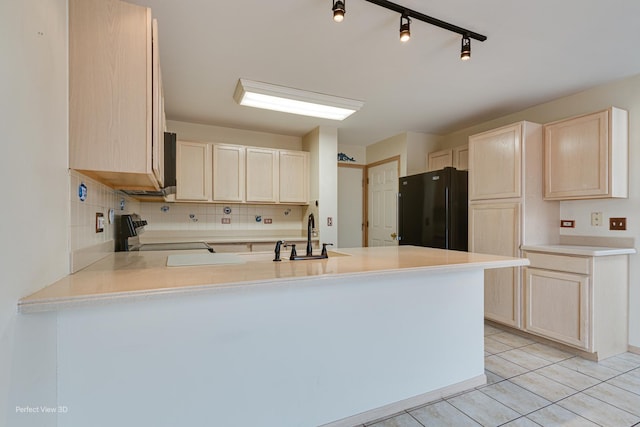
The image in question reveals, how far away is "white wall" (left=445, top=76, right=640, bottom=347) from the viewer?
2.57 m

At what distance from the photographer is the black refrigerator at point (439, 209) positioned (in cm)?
345

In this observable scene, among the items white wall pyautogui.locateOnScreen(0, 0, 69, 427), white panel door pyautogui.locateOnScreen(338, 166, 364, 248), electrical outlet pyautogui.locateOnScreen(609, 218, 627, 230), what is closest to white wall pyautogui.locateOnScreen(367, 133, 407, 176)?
white panel door pyautogui.locateOnScreen(338, 166, 364, 248)

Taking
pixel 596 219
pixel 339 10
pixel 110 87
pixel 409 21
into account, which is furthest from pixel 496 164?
pixel 110 87

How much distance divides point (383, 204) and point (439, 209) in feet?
4.54

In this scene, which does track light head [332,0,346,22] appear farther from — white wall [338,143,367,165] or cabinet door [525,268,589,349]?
white wall [338,143,367,165]

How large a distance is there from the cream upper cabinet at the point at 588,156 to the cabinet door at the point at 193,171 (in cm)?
377

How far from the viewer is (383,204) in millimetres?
4840

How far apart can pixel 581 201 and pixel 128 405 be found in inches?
150

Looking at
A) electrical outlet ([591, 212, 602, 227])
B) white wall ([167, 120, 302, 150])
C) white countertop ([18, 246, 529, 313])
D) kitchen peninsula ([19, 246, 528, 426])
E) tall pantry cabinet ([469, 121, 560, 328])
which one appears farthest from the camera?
white wall ([167, 120, 302, 150])

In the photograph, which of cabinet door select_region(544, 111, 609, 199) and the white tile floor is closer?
the white tile floor

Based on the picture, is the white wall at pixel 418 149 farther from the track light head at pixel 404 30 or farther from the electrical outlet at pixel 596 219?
the track light head at pixel 404 30

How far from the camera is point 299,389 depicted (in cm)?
154

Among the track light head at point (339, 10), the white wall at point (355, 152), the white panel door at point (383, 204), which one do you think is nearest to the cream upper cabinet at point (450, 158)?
the white panel door at point (383, 204)

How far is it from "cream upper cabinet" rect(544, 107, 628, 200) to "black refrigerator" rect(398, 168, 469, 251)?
0.84 meters
